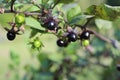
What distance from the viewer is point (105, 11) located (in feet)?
4.36

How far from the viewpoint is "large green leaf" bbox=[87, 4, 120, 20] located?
129 cm

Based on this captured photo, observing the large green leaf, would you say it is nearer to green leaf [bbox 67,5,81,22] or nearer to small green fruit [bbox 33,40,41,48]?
green leaf [bbox 67,5,81,22]

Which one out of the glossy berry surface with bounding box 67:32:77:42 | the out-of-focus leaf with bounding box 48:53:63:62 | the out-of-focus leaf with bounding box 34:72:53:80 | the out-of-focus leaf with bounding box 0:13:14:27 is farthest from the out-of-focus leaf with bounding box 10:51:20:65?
the glossy berry surface with bounding box 67:32:77:42

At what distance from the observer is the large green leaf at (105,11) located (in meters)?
1.29

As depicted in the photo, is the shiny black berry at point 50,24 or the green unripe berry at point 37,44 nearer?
the shiny black berry at point 50,24

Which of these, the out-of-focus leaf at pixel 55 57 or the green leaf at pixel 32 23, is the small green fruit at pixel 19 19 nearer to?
the green leaf at pixel 32 23

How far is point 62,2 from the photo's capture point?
4.67 feet

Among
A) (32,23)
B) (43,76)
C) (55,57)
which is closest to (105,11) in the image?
(32,23)

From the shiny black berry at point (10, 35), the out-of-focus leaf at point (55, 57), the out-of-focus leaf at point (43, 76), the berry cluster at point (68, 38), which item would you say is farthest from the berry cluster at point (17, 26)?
the out-of-focus leaf at point (55, 57)

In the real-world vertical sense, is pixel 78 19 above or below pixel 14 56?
above

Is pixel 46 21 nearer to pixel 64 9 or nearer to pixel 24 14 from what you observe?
pixel 24 14

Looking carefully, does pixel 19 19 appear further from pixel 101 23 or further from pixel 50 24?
pixel 101 23

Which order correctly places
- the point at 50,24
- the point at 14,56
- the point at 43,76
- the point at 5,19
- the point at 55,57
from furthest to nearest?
the point at 55,57
the point at 43,76
the point at 14,56
the point at 5,19
the point at 50,24

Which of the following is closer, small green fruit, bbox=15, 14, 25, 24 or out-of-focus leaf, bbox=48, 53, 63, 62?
small green fruit, bbox=15, 14, 25, 24
